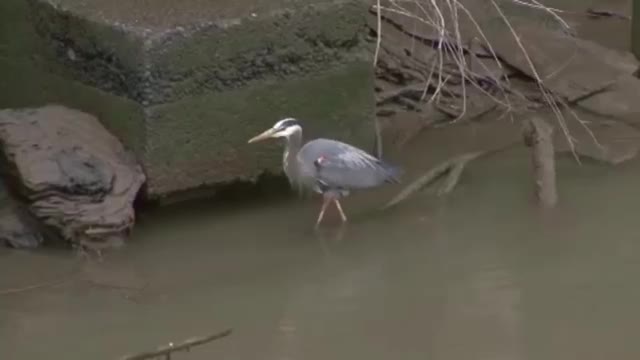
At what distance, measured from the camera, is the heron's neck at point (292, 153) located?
6.06 metres

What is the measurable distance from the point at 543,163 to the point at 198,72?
1.46m

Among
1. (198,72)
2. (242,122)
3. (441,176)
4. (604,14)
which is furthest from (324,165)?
(604,14)

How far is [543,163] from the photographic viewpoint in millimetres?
6309

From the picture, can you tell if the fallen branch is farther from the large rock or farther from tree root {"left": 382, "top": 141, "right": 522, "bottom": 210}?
the large rock

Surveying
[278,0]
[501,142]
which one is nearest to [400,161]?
[501,142]

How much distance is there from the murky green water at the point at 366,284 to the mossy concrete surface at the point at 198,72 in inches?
12.5

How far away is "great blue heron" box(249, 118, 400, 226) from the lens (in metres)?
6.04

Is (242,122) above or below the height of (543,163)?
above

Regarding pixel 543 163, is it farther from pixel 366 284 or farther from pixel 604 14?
pixel 604 14

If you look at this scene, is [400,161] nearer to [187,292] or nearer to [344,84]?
[344,84]

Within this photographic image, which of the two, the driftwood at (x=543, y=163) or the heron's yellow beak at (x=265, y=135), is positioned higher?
the heron's yellow beak at (x=265, y=135)

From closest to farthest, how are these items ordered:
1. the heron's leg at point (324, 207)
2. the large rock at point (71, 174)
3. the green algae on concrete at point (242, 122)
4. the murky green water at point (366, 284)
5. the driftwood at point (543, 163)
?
the murky green water at point (366, 284) < the large rock at point (71, 174) < the green algae on concrete at point (242, 122) < the heron's leg at point (324, 207) < the driftwood at point (543, 163)

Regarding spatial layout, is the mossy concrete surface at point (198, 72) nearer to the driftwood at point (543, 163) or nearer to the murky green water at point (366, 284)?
the murky green water at point (366, 284)

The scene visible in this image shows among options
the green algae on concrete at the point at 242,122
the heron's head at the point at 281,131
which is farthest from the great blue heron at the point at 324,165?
the green algae on concrete at the point at 242,122
